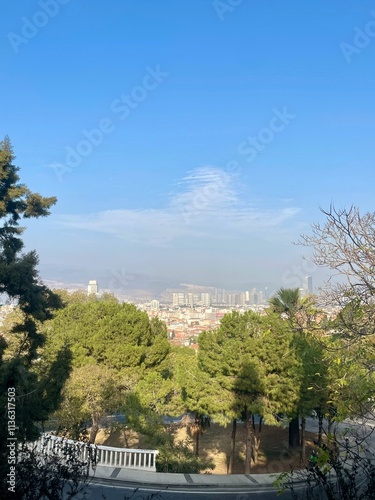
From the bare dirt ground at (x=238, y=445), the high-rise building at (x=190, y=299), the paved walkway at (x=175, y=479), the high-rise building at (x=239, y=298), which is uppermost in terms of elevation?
the high-rise building at (x=190, y=299)

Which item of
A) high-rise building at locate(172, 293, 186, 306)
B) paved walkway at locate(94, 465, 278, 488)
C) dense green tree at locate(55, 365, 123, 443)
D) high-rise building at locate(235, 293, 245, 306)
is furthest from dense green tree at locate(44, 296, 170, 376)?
high-rise building at locate(172, 293, 186, 306)

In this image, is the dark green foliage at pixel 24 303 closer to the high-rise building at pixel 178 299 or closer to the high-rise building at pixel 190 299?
the high-rise building at pixel 178 299

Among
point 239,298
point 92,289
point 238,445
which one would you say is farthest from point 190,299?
point 238,445

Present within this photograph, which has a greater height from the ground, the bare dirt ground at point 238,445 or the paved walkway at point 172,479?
the paved walkway at point 172,479

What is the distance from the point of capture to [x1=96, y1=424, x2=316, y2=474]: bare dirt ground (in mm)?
17550

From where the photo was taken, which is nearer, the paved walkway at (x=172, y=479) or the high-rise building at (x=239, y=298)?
the paved walkway at (x=172, y=479)

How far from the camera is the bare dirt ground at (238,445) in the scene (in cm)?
1755

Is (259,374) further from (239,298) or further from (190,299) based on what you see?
(190,299)

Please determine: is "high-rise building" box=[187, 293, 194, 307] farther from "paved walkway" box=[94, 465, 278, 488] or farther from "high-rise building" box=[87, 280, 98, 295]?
"paved walkway" box=[94, 465, 278, 488]

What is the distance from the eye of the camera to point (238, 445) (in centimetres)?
2098

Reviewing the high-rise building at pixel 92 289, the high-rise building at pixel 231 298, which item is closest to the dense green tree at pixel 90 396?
the high-rise building at pixel 92 289

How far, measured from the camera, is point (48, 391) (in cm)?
1019

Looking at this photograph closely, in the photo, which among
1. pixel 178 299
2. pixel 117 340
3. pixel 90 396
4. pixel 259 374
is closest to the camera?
pixel 259 374

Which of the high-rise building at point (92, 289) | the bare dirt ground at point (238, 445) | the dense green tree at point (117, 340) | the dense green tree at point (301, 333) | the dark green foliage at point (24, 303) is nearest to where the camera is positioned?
the dense green tree at point (301, 333)
